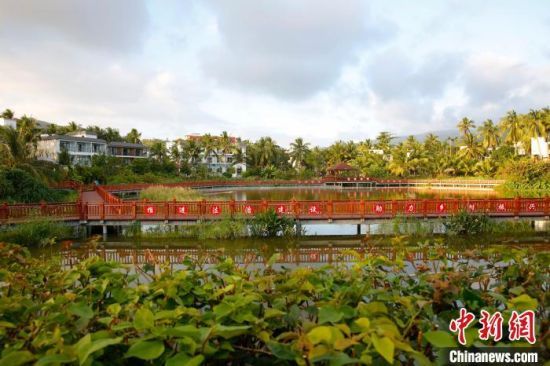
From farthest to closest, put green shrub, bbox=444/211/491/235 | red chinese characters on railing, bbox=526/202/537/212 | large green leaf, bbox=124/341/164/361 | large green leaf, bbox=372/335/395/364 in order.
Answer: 1. red chinese characters on railing, bbox=526/202/537/212
2. green shrub, bbox=444/211/491/235
3. large green leaf, bbox=124/341/164/361
4. large green leaf, bbox=372/335/395/364

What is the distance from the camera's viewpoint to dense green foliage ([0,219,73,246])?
606 inches

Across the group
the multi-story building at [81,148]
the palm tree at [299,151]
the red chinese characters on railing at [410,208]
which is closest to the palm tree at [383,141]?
the palm tree at [299,151]

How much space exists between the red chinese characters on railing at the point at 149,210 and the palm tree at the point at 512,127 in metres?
56.3

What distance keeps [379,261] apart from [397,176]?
60.5m

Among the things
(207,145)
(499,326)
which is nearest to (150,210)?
(499,326)

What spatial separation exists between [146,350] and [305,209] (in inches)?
641

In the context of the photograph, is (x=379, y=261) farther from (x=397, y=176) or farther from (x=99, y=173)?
(x=397, y=176)

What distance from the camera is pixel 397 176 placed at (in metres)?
60.9

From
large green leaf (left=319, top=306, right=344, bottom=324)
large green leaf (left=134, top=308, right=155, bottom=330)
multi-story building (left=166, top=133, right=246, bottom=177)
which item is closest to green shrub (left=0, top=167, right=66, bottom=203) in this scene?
large green leaf (left=134, top=308, right=155, bottom=330)

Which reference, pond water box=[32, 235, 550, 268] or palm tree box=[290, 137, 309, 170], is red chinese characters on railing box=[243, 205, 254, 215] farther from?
palm tree box=[290, 137, 309, 170]

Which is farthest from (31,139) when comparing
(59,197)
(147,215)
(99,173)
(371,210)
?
(371,210)

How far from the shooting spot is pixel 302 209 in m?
17.8

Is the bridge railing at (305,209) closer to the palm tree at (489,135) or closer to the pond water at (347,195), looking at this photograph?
the pond water at (347,195)

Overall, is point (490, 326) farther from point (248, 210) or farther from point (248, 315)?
point (248, 210)
